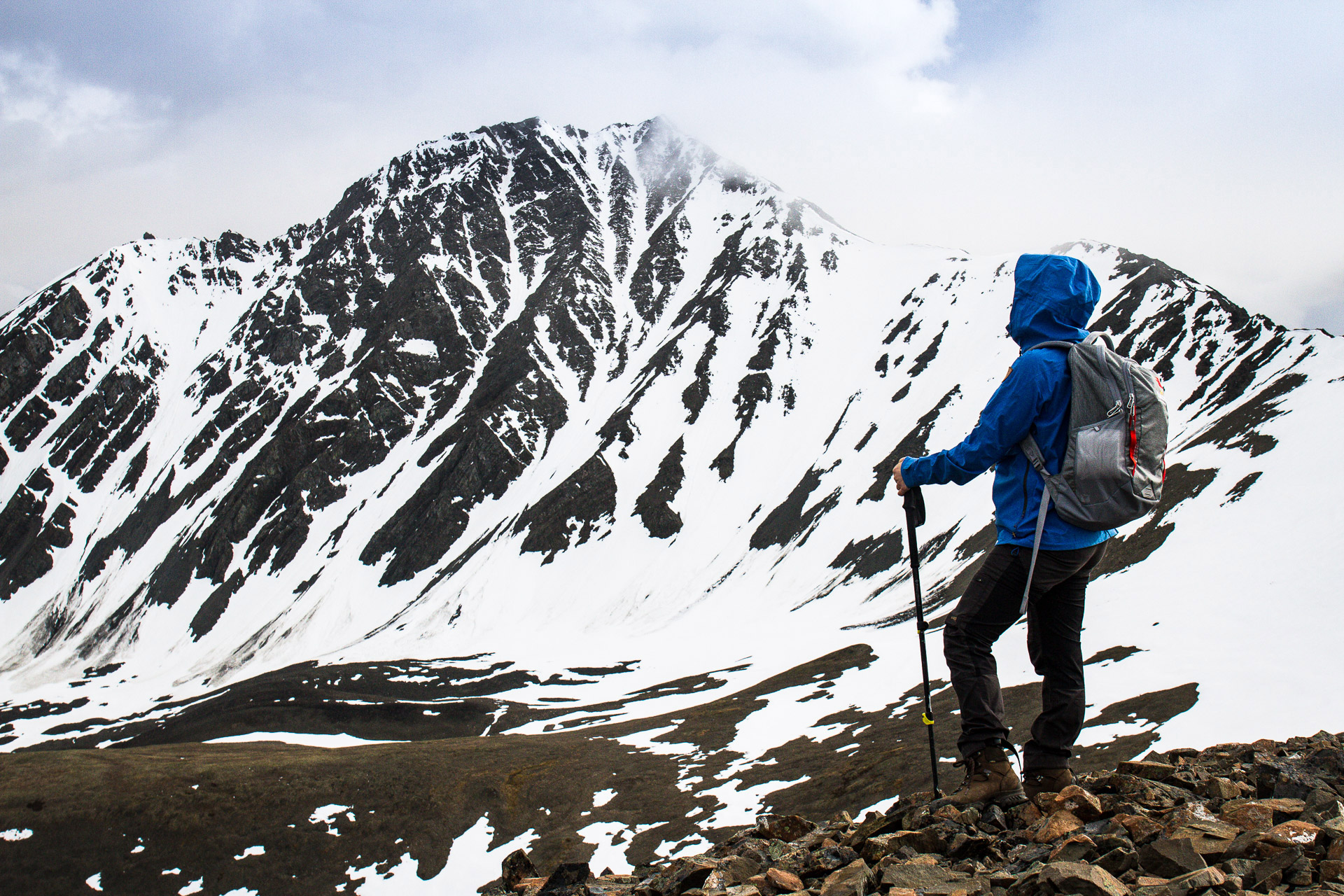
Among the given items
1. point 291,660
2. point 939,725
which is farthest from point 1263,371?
point 291,660

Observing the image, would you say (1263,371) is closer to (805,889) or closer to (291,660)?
(805,889)

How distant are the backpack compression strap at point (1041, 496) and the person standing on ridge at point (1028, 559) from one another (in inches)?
1.8

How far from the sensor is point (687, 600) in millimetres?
109125

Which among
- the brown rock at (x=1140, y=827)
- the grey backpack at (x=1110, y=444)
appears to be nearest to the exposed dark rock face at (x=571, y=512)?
the brown rock at (x=1140, y=827)

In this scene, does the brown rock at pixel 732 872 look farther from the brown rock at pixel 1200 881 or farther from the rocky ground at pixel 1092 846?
the brown rock at pixel 1200 881

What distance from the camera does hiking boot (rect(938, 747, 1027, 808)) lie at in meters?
6.96

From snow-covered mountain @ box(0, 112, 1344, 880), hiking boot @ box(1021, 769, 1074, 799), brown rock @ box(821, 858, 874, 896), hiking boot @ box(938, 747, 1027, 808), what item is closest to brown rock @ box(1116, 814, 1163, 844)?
hiking boot @ box(1021, 769, 1074, 799)

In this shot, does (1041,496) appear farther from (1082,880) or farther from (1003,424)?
(1082,880)

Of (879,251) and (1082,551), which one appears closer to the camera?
(1082,551)

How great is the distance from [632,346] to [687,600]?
89.4 metres

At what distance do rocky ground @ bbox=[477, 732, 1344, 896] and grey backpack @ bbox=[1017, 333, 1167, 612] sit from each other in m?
2.29

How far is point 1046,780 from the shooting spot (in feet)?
23.1

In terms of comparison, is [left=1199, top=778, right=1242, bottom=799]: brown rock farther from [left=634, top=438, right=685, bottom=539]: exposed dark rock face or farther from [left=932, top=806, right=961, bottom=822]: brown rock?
[left=634, top=438, right=685, bottom=539]: exposed dark rock face

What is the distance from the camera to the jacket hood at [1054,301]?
6793 mm
